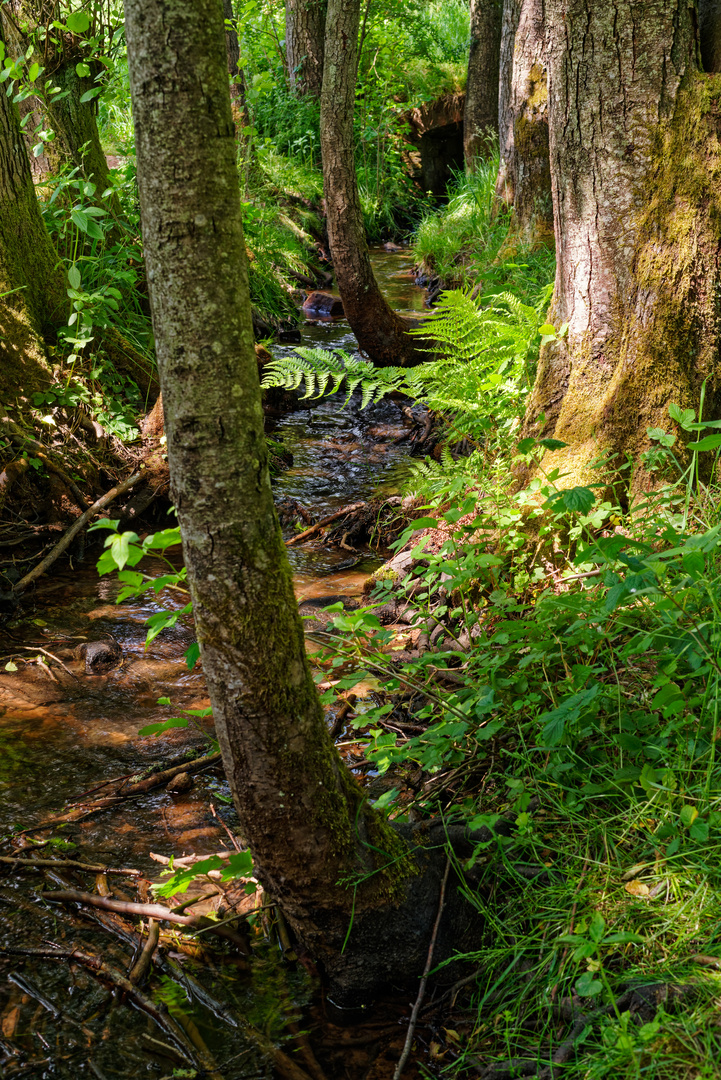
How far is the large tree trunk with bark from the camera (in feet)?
20.1

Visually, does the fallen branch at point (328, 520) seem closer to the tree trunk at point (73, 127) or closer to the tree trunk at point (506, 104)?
the tree trunk at point (73, 127)

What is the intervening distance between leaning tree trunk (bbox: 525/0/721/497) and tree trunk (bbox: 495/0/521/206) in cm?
423

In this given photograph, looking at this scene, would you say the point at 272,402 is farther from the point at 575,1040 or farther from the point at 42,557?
the point at 575,1040

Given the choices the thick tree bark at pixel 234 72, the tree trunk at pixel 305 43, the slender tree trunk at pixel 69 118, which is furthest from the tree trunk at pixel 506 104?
the tree trunk at pixel 305 43

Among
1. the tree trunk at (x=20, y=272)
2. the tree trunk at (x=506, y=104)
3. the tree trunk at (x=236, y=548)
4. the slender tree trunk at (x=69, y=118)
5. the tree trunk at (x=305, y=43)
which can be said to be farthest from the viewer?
the tree trunk at (x=305, y=43)

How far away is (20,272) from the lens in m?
4.67

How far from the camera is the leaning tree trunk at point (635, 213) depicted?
9.64 ft

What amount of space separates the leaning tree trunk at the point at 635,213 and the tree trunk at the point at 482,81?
27.7 feet

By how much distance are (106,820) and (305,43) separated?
45.6 feet

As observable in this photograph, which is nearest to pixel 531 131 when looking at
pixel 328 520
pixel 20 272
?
pixel 328 520

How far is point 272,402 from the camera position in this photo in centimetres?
715

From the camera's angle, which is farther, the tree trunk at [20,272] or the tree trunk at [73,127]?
the tree trunk at [73,127]

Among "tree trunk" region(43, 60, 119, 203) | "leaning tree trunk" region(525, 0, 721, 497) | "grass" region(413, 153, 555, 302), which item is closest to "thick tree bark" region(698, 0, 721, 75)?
"leaning tree trunk" region(525, 0, 721, 497)

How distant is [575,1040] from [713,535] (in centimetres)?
120
